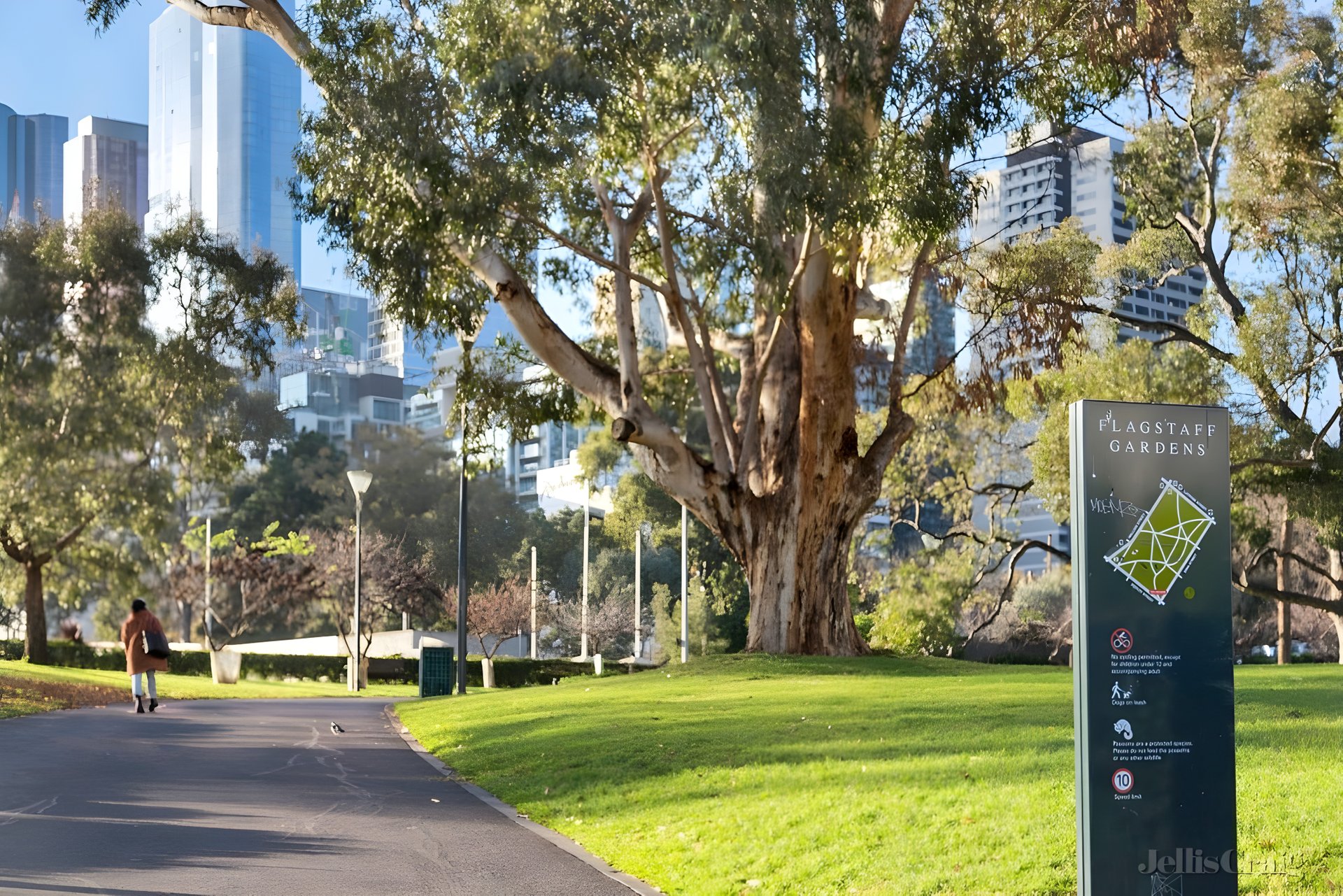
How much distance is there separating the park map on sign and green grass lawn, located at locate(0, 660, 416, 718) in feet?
61.2

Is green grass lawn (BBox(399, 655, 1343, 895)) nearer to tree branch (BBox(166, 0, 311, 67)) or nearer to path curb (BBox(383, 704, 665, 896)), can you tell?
path curb (BBox(383, 704, 665, 896))

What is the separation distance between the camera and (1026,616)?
53375mm

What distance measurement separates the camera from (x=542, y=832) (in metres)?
10.6

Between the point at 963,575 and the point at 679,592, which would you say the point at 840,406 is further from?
the point at 679,592

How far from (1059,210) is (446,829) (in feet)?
118

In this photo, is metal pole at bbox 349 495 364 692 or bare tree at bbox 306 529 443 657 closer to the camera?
metal pole at bbox 349 495 364 692

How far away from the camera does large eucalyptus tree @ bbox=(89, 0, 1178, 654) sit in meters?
19.6

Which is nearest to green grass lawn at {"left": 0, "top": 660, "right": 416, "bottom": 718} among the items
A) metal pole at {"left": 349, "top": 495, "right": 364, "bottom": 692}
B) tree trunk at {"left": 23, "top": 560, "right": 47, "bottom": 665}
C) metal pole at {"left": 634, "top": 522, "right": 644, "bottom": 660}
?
metal pole at {"left": 349, "top": 495, "right": 364, "bottom": 692}

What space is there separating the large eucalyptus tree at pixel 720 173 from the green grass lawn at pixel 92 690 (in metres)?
8.70

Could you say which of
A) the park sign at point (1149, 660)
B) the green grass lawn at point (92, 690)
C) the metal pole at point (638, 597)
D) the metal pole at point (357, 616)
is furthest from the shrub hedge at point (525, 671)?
the park sign at point (1149, 660)

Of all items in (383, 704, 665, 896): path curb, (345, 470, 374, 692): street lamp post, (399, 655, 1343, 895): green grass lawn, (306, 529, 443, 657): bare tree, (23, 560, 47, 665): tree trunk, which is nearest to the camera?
(399, 655, 1343, 895): green grass lawn

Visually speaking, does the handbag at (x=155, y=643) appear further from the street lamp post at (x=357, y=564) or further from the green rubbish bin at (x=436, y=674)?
the street lamp post at (x=357, y=564)

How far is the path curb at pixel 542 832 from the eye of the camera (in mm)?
8695

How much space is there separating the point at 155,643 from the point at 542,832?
12010mm
